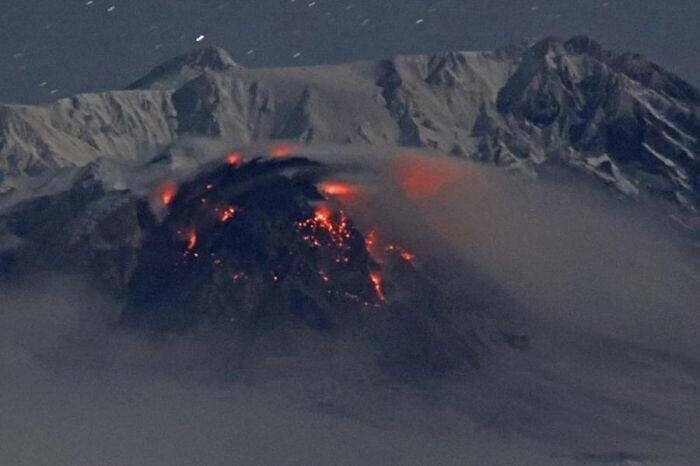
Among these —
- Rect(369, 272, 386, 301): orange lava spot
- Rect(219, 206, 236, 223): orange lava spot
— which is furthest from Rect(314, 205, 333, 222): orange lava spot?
Rect(219, 206, 236, 223): orange lava spot

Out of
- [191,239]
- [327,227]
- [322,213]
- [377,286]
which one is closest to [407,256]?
[377,286]

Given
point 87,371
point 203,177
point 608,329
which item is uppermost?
point 203,177

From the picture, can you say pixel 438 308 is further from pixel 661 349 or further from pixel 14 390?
pixel 14 390

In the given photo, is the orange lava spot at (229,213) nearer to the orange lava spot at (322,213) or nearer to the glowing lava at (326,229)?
the glowing lava at (326,229)

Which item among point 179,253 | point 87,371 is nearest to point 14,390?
point 87,371

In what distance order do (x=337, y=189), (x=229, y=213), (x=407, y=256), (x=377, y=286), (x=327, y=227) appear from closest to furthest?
(x=377, y=286), (x=407, y=256), (x=327, y=227), (x=229, y=213), (x=337, y=189)

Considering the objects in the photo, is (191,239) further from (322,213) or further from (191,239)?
(322,213)

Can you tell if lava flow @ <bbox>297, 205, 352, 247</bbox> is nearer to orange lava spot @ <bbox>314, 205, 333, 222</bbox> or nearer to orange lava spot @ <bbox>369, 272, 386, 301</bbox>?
orange lava spot @ <bbox>314, 205, 333, 222</bbox>

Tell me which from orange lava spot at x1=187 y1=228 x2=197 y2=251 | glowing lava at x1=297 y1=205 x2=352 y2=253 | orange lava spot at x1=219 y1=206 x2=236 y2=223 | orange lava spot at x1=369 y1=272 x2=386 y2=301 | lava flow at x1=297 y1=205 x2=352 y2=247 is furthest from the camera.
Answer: orange lava spot at x1=187 y1=228 x2=197 y2=251

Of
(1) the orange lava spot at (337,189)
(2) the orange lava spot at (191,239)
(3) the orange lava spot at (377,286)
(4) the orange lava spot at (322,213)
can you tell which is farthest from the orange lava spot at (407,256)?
(2) the orange lava spot at (191,239)
